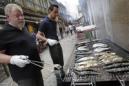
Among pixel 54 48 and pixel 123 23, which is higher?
pixel 123 23

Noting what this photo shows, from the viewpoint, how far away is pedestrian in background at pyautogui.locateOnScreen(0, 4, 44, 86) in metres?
3.19

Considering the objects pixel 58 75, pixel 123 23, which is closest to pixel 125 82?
pixel 58 75

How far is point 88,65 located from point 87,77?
73 cm

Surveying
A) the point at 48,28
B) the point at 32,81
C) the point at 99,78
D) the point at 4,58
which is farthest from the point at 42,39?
the point at 4,58

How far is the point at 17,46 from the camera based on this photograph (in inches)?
129

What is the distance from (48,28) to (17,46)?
2339 millimetres

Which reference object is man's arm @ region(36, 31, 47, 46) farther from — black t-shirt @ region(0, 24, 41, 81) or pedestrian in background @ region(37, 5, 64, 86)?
black t-shirt @ region(0, 24, 41, 81)

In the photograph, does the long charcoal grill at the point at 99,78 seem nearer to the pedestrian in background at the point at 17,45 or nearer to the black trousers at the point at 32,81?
the black trousers at the point at 32,81

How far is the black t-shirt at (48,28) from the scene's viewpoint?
5.54 metres

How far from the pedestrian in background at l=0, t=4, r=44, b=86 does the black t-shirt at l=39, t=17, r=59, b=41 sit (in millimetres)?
2113

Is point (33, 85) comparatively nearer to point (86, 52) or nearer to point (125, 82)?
point (125, 82)

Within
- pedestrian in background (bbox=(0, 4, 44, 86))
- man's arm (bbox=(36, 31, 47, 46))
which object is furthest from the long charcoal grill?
man's arm (bbox=(36, 31, 47, 46))

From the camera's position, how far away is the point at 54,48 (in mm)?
5648

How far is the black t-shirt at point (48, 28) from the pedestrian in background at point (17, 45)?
2113mm
